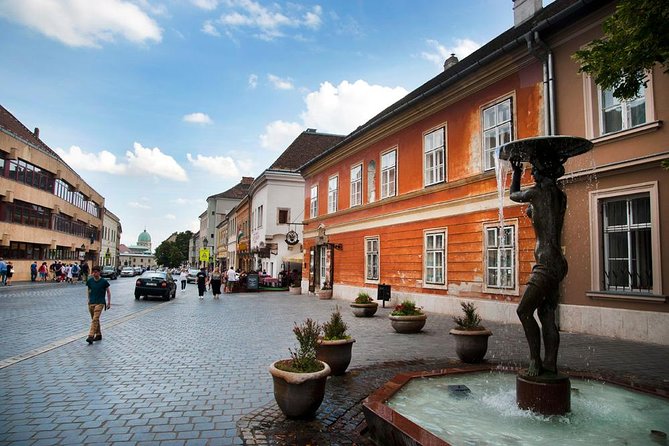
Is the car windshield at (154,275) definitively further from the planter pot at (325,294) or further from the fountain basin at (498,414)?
the fountain basin at (498,414)

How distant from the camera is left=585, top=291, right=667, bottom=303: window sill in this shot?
9.20m

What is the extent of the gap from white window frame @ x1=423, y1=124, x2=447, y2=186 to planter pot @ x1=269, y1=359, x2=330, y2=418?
12.1 meters

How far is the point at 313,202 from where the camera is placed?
2889cm

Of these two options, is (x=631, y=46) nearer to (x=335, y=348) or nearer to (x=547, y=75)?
(x=335, y=348)

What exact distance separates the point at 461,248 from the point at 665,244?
606 centimetres

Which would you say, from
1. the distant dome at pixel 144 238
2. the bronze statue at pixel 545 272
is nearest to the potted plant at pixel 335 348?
the bronze statue at pixel 545 272

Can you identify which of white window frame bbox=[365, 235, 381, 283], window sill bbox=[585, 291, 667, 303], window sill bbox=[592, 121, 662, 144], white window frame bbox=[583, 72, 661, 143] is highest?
white window frame bbox=[583, 72, 661, 143]

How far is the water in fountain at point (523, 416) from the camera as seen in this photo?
409 centimetres

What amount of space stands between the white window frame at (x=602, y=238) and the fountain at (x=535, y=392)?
4705 mm

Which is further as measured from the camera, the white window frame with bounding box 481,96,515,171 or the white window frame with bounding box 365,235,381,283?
the white window frame with bounding box 365,235,381,283

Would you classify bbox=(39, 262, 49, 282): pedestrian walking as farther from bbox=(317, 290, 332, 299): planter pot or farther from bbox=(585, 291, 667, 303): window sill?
bbox=(585, 291, 667, 303): window sill

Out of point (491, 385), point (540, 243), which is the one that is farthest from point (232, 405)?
point (540, 243)

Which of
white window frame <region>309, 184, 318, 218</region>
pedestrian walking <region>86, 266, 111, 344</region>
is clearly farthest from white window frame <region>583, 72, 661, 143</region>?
white window frame <region>309, 184, 318, 218</region>

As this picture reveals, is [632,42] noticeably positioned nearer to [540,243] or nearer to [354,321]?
[540,243]
